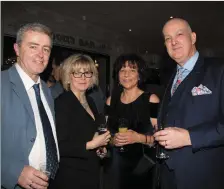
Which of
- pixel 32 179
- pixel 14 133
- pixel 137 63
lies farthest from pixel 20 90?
pixel 137 63

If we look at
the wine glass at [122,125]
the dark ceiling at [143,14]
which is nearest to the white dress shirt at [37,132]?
the wine glass at [122,125]

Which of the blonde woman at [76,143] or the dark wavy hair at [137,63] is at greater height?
the dark wavy hair at [137,63]

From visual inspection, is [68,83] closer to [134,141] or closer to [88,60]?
[88,60]

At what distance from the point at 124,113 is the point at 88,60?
778 mm

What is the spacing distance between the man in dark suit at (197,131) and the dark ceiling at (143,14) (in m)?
5.76

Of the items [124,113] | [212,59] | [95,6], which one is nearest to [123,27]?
[95,6]

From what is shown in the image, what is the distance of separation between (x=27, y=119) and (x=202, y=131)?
4.20 feet

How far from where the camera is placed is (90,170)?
7.83ft

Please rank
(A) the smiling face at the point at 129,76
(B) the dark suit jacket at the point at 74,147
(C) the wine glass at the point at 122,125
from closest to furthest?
(B) the dark suit jacket at the point at 74,147 → (C) the wine glass at the point at 122,125 → (A) the smiling face at the point at 129,76

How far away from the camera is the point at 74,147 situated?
7.47ft

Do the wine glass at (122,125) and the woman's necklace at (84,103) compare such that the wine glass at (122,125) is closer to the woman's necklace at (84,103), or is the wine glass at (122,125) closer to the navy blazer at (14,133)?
the woman's necklace at (84,103)

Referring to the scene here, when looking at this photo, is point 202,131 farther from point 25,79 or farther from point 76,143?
point 25,79

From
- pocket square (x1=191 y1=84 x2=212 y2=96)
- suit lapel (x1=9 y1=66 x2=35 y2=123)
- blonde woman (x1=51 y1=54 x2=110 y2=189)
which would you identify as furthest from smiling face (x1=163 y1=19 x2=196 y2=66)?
suit lapel (x1=9 y1=66 x2=35 y2=123)

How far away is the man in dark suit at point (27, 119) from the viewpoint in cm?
172
